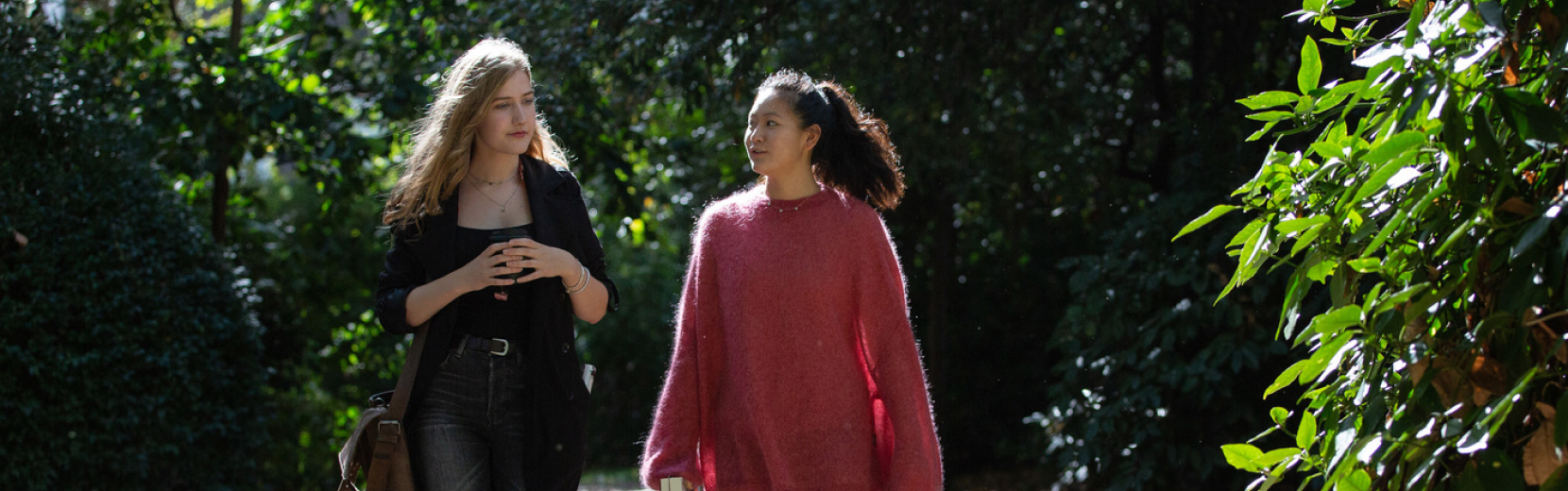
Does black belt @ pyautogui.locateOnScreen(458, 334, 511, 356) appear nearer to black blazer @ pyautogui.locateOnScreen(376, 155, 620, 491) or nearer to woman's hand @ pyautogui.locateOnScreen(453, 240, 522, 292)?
black blazer @ pyautogui.locateOnScreen(376, 155, 620, 491)

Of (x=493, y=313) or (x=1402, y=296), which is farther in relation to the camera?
(x=493, y=313)

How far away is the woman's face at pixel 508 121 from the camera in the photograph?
3.10 metres

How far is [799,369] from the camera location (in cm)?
311

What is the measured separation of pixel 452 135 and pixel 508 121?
138 millimetres

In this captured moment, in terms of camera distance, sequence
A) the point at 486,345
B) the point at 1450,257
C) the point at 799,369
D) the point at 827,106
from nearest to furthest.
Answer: the point at 1450,257 → the point at 486,345 → the point at 799,369 → the point at 827,106

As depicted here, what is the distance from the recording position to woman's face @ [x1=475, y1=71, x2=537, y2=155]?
3.10m

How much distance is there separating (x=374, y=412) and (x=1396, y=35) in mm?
2238

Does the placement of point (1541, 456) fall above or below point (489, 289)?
below

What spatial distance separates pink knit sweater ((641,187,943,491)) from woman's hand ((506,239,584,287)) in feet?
1.24

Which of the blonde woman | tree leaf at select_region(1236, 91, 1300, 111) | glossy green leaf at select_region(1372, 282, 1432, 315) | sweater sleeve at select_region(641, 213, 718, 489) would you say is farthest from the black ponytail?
glossy green leaf at select_region(1372, 282, 1432, 315)

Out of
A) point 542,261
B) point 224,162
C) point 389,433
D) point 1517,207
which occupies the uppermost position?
point 224,162

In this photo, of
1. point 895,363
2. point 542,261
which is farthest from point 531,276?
point 895,363

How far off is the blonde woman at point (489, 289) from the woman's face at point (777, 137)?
0.45m

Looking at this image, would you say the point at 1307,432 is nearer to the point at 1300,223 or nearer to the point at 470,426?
the point at 1300,223
